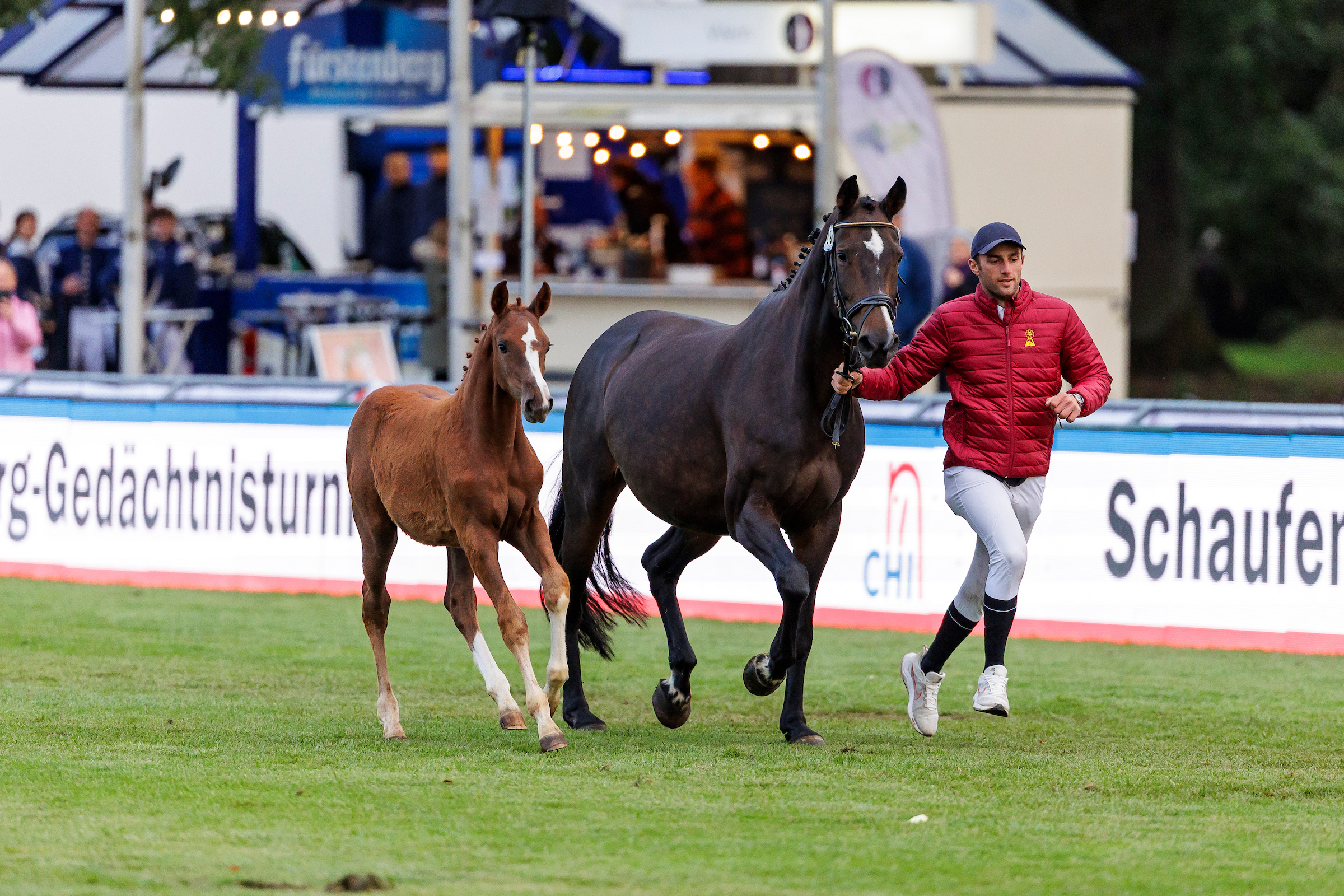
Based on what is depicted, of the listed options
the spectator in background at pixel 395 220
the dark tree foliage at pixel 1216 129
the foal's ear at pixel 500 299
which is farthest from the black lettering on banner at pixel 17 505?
the dark tree foliage at pixel 1216 129

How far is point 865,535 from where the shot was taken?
1256 centimetres

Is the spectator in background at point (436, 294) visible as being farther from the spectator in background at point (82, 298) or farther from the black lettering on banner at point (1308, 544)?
the black lettering on banner at point (1308, 544)

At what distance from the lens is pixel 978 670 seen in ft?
36.5

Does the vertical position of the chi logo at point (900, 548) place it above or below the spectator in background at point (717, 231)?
below

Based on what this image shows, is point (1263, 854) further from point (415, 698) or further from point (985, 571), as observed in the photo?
point (415, 698)

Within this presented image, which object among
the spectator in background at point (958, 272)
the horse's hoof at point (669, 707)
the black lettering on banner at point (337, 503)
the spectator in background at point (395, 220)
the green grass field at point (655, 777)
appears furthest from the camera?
the spectator in background at point (395, 220)

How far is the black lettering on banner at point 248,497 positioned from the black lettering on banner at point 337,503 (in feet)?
1.63

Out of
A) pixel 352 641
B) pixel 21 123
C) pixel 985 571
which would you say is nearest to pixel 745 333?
pixel 985 571

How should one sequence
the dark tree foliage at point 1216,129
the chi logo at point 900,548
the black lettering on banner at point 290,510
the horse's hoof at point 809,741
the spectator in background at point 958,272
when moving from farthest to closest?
the dark tree foliage at point 1216,129
the spectator in background at point 958,272
the black lettering on banner at point 290,510
the chi logo at point 900,548
the horse's hoof at point 809,741

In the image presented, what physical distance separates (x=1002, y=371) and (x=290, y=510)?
6.69m

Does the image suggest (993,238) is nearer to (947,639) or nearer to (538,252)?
(947,639)

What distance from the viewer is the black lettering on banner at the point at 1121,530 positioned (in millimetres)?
11938

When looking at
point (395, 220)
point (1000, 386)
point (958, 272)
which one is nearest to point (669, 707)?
point (1000, 386)

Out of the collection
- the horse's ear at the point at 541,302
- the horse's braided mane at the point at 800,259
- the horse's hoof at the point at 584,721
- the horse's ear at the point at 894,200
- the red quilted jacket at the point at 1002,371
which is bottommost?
the horse's hoof at the point at 584,721
